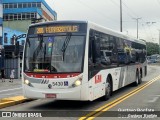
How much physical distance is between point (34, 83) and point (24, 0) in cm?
8575

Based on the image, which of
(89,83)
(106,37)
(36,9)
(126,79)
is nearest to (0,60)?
(126,79)

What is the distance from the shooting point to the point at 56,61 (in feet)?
43.5

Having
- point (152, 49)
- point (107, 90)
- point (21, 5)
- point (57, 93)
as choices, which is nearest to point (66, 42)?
point (57, 93)

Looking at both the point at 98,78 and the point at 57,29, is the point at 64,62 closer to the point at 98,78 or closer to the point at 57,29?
the point at 57,29

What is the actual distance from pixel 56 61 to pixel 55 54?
246mm

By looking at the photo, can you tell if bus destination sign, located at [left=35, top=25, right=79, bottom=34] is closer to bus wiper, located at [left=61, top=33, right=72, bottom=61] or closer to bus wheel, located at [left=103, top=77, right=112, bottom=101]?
bus wiper, located at [left=61, top=33, right=72, bottom=61]

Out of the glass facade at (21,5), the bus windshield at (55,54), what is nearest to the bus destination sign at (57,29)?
the bus windshield at (55,54)

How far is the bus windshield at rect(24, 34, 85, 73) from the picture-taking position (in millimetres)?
13172

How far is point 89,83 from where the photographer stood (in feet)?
43.8

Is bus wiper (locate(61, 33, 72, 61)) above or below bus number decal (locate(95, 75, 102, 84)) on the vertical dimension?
above

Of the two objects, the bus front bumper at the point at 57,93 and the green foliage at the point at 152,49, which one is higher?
the green foliage at the point at 152,49

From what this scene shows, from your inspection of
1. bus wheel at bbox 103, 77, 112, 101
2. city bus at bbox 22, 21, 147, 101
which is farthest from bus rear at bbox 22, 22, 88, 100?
bus wheel at bbox 103, 77, 112, 101

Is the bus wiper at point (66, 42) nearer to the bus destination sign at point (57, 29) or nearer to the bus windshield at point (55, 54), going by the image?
the bus windshield at point (55, 54)

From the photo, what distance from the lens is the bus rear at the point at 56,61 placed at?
512 inches
